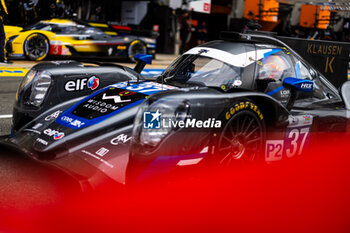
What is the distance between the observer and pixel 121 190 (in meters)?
2.64

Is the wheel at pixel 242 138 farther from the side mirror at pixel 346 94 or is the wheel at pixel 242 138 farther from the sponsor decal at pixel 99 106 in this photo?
the side mirror at pixel 346 94

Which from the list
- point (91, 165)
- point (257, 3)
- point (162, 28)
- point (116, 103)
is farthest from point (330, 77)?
point (257, 3)

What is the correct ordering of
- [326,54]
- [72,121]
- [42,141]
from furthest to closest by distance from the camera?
[326,54] < [72,121] < [42,141]

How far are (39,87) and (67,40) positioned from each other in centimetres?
773

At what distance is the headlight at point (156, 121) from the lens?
256 centimetres

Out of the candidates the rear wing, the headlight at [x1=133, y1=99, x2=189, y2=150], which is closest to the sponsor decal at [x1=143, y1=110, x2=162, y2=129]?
the headlight at [x1=133, y1=99, x2=189, y2=150]

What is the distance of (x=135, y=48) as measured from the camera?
12602mm

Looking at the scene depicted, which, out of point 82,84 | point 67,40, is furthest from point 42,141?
point 67,40

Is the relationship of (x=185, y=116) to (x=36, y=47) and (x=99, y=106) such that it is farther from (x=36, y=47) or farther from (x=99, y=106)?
(x=36, y=47)

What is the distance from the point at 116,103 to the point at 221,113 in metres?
0.91

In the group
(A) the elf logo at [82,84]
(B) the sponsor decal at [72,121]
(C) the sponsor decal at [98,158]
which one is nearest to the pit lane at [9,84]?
(A) the elf logo at [82,84]

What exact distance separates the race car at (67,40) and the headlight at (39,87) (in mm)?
7232

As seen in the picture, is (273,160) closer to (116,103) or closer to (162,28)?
(116,103)

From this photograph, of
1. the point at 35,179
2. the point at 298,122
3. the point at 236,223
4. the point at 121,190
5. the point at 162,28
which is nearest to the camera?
the point at 236,223
